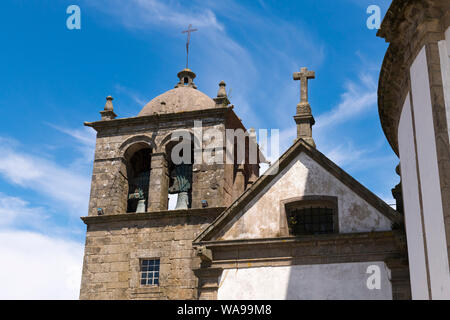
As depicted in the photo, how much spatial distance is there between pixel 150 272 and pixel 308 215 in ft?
21.3

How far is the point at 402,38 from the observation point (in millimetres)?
11156

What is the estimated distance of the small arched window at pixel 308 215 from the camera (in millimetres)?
15441

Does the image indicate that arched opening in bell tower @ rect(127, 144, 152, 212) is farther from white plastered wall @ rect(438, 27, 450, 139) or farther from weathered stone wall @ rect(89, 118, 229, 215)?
white plastered wall @ rect(438, 27, 450, 139)

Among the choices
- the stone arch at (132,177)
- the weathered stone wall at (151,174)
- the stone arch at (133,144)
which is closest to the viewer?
the weathered stone wall at (151,174)

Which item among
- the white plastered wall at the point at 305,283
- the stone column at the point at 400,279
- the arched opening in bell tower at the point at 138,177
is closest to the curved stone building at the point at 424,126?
the stone column at the point at 400,279

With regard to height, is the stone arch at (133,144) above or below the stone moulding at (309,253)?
above

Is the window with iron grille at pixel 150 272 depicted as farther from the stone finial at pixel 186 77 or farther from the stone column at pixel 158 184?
the stone finial at pixel 186 77

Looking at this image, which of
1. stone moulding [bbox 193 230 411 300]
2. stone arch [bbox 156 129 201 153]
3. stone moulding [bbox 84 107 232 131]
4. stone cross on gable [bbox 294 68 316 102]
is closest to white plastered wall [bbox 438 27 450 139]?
stone moulding [bbox 193 230 411 300]

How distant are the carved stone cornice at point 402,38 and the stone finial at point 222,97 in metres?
8.50

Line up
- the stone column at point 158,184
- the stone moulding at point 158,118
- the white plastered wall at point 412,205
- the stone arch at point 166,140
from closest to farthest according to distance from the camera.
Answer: the white plastered wall at point 412,205 → the stone column at point 158,184 → the stone moulding at point 158,118 → the stone arch at point 166,140

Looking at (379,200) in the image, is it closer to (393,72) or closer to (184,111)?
(393,72)

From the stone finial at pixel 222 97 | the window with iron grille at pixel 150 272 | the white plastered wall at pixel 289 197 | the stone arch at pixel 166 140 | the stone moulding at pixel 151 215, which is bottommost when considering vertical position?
the window with iron grille at pixel 150 272

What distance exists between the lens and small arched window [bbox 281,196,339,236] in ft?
50.7

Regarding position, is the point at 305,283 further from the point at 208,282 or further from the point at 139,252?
the point at 139,252
